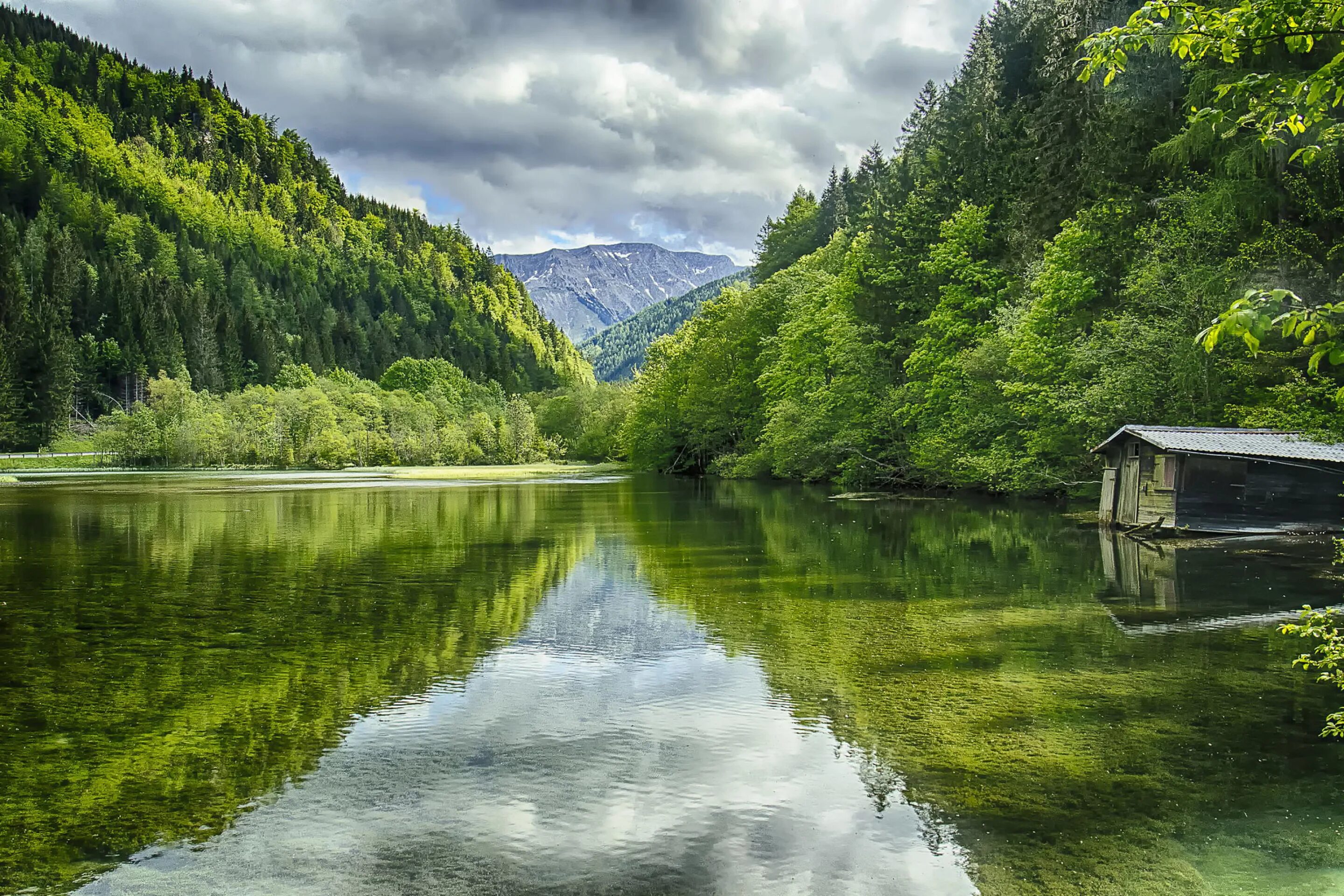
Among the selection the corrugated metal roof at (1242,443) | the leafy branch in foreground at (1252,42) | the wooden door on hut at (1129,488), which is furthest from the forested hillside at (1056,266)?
the wooden door on hut at (1129,488)

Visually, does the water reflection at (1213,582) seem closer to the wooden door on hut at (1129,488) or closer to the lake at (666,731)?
the lake at (666,731)

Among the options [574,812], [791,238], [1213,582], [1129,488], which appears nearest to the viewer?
[574,812]

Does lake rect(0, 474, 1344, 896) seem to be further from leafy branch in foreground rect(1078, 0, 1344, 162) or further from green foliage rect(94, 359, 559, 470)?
green foliage rect(94, 359, 559, 470)

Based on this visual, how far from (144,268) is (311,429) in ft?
211

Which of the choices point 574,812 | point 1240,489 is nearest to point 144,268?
point 1240,489

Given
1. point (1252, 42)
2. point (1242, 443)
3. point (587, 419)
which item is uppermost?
point (587, 419)

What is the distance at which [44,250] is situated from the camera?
5128 inches

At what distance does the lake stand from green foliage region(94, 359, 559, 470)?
296ft

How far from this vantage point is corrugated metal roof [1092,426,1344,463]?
24109 millimetres

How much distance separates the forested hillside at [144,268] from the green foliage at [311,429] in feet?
28.6

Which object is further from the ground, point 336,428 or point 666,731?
point 336,428

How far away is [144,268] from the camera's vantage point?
14962cm

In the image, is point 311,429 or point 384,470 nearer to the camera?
point 384,470

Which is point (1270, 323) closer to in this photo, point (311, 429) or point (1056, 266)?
point (1056, 266)
